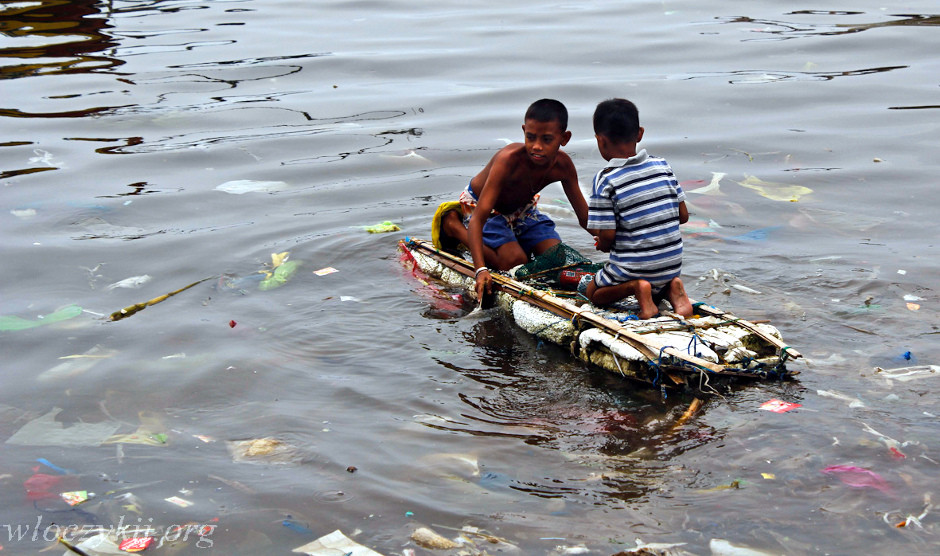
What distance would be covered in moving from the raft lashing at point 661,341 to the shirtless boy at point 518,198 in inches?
22.3

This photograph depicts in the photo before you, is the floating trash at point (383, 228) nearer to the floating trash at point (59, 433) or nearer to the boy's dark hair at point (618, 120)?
the boy's dark hair at point (618, 120)

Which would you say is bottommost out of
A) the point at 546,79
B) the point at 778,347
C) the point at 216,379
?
the point at 216,379

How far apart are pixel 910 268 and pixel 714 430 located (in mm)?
2571

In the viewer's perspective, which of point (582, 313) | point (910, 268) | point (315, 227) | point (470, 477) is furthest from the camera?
point (315, 227)

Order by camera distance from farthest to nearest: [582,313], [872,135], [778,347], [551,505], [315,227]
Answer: [872,135]
[315,227]
[582,313]
[778,347]
[551,505]

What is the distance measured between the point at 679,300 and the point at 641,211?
500mm

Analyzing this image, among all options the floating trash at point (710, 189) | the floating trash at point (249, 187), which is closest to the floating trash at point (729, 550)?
the floating trash at point (710, 189)

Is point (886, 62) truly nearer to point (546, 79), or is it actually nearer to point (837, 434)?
point (546, 79)

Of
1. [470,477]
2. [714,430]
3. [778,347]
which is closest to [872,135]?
[778,347]

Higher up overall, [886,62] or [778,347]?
[886,62]

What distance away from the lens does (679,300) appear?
4652 millimetres

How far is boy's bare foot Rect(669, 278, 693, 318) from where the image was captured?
459cm

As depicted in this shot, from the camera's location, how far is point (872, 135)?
859 cm

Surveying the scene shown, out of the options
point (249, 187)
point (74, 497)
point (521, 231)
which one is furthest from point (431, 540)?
point (249, 187)
